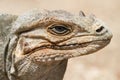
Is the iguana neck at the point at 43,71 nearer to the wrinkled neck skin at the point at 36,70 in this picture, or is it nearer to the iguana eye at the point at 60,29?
the wrinkled neck skin at the point at 36,70

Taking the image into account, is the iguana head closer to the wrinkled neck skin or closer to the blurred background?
the wrinkled neck skin

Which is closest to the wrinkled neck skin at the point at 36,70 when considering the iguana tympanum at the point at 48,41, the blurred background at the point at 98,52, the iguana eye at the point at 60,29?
the iguana tympanum at the point at 48,41

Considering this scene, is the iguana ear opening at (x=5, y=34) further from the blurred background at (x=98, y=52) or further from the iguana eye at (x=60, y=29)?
the blurred background at (x=98, y=52)

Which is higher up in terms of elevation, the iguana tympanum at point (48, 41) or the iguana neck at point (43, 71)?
the iguana tympanum at point (48, 41)

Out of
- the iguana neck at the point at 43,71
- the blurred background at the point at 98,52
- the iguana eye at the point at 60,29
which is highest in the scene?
the iguana eye at the point at 60,29

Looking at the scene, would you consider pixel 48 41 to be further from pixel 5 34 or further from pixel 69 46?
pixel 5 34

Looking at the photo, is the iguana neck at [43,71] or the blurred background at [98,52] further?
the blurred background at [98,52]

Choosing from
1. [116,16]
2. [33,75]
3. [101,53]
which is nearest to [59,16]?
[33,75]

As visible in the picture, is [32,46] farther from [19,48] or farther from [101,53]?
[101,53]

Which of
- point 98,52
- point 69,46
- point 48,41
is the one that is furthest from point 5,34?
point 98,52
